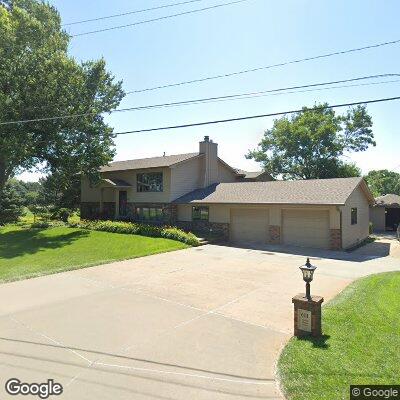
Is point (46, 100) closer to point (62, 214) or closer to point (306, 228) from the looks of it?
point (62, 214)

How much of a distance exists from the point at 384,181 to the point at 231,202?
93757 mm

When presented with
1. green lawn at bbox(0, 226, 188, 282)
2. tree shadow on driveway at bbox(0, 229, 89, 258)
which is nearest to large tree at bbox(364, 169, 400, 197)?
green lawn at bbox(0, 226, 188, 282)

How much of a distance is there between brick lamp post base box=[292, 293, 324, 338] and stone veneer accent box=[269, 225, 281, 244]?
599 inches

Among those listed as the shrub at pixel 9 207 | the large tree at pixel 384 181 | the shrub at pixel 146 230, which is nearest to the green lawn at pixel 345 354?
the shrub at pixel 146 230

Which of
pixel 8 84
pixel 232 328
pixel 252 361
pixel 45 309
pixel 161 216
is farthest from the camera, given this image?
pixel 161 216

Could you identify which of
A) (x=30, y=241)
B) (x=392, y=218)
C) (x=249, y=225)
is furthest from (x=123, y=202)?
(x=392, y=218)

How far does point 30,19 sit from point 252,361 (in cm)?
3040

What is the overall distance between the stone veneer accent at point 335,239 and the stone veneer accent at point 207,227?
7477 mm

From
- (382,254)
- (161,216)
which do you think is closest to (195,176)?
(161,216)

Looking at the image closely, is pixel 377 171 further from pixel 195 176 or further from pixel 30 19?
Result: pixel 30 19

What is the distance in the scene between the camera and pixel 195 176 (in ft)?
98.7

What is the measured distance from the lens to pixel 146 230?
81.3 ft

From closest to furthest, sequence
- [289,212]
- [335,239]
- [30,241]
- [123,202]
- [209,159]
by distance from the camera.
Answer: [335,239]
[289,212]
[30,241]
[209,159]
[123,202]

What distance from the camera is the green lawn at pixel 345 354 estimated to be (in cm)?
525
